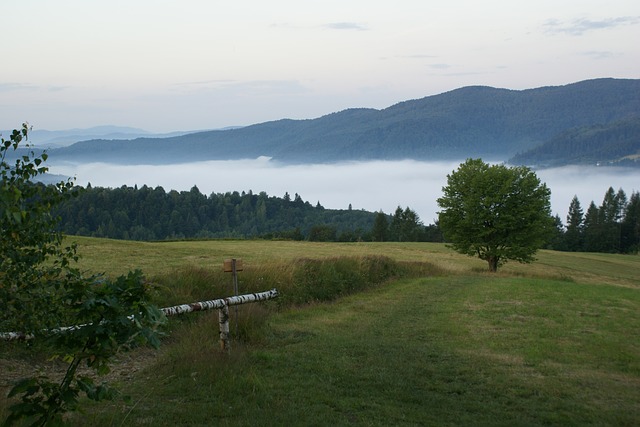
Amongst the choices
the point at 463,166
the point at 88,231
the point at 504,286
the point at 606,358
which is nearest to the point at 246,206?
the point at 88,231

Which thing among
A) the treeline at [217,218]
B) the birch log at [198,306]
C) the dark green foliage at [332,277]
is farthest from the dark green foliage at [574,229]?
the birch log at [198,306]

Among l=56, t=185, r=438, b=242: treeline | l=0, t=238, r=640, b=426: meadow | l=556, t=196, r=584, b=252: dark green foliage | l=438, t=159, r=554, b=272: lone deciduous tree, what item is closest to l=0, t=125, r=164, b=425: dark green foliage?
l=0, t=238, r=640, b=426: meadow

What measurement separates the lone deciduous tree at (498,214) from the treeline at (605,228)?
7889 centimetres

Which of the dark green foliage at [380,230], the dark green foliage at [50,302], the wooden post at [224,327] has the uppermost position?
the dark green foliage at [50,302]

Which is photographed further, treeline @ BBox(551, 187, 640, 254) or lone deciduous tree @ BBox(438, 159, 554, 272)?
treeline @ BBox(551, 187, 640, 254)

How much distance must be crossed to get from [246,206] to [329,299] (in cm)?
12895

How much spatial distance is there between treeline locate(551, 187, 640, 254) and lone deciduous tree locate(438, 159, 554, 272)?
7889cm

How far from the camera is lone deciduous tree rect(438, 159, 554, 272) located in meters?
34.3

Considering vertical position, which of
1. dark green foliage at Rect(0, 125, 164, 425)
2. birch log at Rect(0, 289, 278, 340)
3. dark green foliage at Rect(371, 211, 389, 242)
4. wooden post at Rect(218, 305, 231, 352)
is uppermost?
dark green foliage at Rect(0, 125, 164, 425)

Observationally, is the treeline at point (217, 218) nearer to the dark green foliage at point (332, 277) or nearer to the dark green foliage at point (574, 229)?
the dark green foliage at point (574, 229)

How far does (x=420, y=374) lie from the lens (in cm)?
802

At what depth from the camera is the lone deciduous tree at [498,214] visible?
34312mm

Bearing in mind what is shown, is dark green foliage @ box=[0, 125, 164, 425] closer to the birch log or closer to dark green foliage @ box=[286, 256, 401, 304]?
the birch log

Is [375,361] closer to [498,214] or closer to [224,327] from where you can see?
Answer: [224,327]
